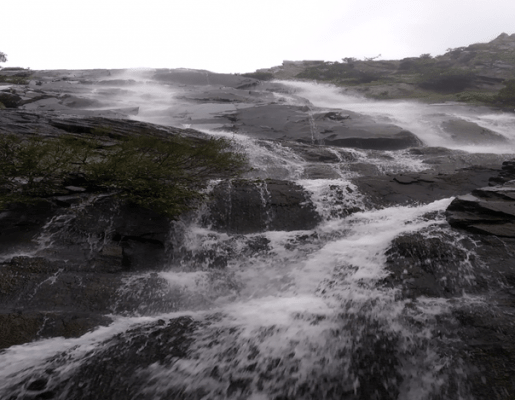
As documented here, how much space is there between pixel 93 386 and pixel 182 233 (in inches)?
164

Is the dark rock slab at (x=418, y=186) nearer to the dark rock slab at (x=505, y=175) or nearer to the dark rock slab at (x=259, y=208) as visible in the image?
the dark rock slab at (x=505, y=175)

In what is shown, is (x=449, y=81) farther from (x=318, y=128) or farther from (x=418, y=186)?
(x=418, y=186)

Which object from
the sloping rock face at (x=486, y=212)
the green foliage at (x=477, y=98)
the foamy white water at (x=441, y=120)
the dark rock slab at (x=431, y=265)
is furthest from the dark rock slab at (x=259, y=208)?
the green foliage at (x=477, y=98)

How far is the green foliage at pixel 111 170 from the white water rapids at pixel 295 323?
3.68 ft

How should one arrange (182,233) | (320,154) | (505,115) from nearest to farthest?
(182,233) < (320,154) < (505,115)

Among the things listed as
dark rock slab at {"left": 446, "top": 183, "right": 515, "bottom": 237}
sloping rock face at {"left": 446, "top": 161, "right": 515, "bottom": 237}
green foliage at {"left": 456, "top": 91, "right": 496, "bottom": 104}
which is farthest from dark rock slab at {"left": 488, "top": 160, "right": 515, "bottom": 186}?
green foliage at {"left": 456, "top": 91, "right": 496, "bottom": 104}

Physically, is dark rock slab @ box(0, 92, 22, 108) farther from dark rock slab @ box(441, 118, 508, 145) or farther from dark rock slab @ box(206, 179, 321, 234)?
dark rock slab @ box(441, 118, 508, 145)

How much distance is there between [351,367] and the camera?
4.45 m

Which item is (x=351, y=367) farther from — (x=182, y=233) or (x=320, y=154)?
(x=320, y=154)

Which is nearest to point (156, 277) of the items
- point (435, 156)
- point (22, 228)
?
point (22, 228)

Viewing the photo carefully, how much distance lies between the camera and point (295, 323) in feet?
16.9

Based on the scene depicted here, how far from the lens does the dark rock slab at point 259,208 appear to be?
857cm

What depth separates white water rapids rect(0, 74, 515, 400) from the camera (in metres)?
4.26

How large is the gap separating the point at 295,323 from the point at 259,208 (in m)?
4.23
